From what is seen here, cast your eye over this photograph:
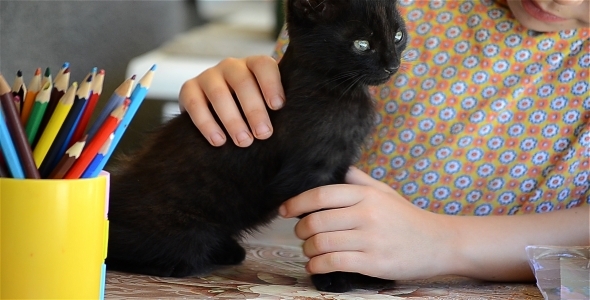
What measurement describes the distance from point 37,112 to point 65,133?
0.02 m

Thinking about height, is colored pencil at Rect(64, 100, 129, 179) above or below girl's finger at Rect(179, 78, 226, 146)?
below

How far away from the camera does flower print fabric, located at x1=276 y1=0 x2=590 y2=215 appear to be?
1016mm

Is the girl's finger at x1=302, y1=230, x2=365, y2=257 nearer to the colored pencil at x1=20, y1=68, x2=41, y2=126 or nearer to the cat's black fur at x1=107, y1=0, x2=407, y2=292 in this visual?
the cat's black fur at x1=107, y1=0, x2=407, y2=292

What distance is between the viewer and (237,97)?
78cm

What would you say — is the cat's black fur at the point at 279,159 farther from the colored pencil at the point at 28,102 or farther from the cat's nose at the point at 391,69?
the colored pencil at the point at 28,102

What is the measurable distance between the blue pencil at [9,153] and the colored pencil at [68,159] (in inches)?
0.9

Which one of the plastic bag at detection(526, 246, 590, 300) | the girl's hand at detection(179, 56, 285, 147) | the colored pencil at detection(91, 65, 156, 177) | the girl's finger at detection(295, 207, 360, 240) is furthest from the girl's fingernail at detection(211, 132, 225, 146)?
the plastic bag at detection(526, 246, 590, 300)

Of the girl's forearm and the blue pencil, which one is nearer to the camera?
the blue pencil

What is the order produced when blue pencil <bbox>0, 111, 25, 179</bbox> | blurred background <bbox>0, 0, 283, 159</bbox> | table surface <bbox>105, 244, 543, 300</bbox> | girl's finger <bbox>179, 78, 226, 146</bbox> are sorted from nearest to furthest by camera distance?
blue pencil <bbox>0, 111, 25, 179</bbox> < table surface <bbox>105, 244, 543, 300</bbox> < girl's finger <bbox>179, 78, 226, 146</bbox> < blurred background <bbox>0, 0, 283, 159</bbox>

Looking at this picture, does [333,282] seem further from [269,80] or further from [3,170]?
[3,170]

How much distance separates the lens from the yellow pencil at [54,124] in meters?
0.45

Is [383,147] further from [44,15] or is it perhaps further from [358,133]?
[44,15]

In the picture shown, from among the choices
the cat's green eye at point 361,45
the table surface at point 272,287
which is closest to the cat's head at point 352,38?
the cat's green eye at point 361,45

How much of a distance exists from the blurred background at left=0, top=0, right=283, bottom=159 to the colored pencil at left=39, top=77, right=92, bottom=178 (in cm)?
43
